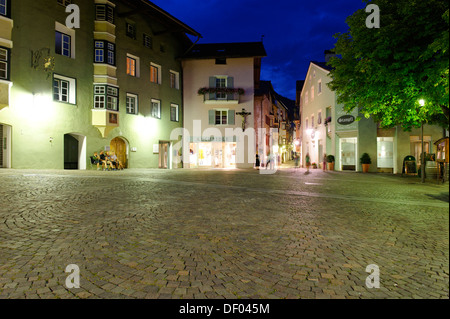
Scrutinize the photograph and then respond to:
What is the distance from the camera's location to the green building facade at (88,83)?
713 inches

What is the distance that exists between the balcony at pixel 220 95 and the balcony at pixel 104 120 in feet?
37.2

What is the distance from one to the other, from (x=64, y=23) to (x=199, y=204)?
20.0 m

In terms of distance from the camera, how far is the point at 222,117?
32875 mm

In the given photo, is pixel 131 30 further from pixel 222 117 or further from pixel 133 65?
pixel 222 117

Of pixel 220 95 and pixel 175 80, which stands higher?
pixel 175 80

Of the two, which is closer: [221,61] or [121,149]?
[121,149]

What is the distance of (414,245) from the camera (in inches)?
177

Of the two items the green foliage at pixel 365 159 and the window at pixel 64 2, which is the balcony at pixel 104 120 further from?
the green foliage at pixel 365 159

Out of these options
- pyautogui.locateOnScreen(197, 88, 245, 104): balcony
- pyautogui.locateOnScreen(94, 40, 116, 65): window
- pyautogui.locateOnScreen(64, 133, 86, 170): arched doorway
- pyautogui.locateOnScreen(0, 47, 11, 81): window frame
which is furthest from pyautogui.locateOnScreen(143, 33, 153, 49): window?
pyautogui.locateOnScreen(0, 47, 11, 81): window frame

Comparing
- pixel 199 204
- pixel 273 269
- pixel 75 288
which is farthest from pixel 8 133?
pixel 273 269

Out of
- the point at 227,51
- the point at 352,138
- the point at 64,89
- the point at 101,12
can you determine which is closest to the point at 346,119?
the point at 352,138

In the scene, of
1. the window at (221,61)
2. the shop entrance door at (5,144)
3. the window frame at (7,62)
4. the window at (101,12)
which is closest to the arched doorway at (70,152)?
the shop entrance door at (5,144)

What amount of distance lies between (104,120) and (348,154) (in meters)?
22.3
